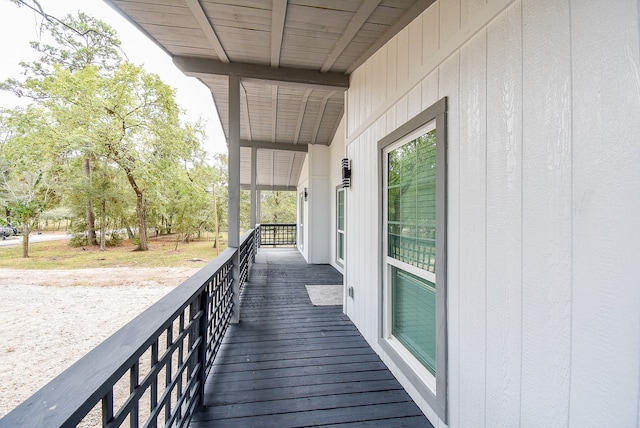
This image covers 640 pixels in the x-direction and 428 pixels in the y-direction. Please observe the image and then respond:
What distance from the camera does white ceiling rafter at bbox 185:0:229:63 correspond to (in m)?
2.03

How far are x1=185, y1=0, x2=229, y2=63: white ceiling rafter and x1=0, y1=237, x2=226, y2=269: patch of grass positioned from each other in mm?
10590

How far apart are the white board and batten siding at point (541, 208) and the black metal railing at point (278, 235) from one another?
11197mm

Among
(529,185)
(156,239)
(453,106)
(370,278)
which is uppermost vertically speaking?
(453,106)

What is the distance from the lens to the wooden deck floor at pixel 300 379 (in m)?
1.76

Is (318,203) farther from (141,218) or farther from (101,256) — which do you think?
(101,256)

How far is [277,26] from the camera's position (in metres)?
2.26

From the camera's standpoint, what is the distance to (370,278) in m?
2.77

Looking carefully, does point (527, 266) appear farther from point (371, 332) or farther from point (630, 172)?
point (371, 332)

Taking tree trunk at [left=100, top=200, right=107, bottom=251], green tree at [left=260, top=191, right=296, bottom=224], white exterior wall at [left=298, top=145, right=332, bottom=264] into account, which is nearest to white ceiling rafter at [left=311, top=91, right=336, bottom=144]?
white exterior wall at [left=298, top=145, right=332, bottom=264]

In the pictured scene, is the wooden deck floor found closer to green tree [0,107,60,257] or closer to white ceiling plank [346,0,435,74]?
white ceiling plank [346,0,435,74]

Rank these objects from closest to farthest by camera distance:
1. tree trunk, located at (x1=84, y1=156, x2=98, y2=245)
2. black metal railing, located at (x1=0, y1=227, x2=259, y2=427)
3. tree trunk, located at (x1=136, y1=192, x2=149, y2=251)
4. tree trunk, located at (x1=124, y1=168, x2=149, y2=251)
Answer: black metal railing, located at (x1=0, y1=227, x2=259, y2=427) → tree trunk, located at (x1=84, y1=156, x2=98, y2=245) → tree trunk, located at (x1=124, y1=168, x2=149, y2=251) → tree trunk, located at (x1=136, y1=192, x2=149, y2=251)

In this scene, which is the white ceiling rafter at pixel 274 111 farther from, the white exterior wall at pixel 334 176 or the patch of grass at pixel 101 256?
the patch of grass at pixel 101 256

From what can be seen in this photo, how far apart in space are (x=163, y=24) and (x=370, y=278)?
2967 mm

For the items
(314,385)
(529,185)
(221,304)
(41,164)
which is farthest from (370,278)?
(41,164)
